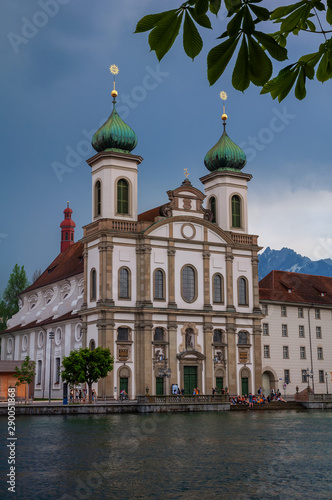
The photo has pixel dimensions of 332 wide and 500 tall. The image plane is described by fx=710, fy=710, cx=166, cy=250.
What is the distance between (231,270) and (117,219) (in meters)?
13.6

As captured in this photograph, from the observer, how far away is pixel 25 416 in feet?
165

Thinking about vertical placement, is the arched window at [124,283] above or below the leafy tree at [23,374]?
above

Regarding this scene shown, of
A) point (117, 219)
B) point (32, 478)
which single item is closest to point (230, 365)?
point (117, 219)

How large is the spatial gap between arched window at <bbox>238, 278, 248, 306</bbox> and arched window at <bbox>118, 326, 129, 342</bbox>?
45.8 ft

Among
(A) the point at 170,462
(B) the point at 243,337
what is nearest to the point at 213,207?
(B) the point at 243,337

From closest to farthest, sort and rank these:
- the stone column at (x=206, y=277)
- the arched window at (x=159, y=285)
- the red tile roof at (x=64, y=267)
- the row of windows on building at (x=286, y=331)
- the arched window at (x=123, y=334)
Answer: the arched window at (x=123, y=334), the arched window at (x=159, y=285), the stone column at (x=206, y=277), the row of windows on building at (x=286, y=331), the red tile roof at (x=64, y=267)

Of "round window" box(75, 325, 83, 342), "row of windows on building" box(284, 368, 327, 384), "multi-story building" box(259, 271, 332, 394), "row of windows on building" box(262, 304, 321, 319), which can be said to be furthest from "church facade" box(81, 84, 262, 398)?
"row of windows on building" box(284, 368, 327, 384)

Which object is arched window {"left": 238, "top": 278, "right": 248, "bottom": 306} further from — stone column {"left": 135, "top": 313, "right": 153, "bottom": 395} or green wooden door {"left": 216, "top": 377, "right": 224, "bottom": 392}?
stone column {"left": 135, "top": 313, "right": 153, "bottom": 395}

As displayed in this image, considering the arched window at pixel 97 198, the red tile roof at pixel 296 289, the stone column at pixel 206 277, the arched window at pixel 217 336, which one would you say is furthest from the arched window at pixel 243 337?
the arched window at pixel 97 198

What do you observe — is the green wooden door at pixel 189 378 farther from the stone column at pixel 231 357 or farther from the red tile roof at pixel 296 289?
the red tile roof at pixel 296 289

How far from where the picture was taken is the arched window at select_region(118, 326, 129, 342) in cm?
6769

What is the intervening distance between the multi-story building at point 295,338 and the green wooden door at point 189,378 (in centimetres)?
1054

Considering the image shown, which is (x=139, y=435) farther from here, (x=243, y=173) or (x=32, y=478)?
(x=243, y=173)

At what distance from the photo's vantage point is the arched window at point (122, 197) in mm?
71500
